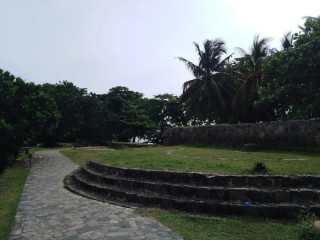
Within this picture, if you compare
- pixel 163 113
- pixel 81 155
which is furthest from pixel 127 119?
pixel 81 155

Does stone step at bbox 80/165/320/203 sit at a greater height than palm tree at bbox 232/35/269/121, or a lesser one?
lesser

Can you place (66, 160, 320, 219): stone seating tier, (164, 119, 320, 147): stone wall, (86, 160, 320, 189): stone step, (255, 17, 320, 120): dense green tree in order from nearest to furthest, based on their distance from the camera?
(66, 160, 320, 219): stone seating tier < (86, 160, 320, 189): stone step < (164, 119, 320, 147): stone wall < (255, 17, 320, 120): dense green tree

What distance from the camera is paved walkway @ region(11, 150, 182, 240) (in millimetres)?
4844

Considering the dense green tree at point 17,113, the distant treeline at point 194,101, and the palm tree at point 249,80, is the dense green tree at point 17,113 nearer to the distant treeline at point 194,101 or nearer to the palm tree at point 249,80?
the distant treeline at point 194,101

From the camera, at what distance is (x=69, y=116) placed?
31000 millimetres

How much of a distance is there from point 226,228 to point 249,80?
16482mm

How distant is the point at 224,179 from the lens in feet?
20.3

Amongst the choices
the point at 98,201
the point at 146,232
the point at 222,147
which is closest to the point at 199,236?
the point at 146,232

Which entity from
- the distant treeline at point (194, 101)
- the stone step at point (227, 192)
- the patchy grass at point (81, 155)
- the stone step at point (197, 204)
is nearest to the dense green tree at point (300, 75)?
the distant treeline at point (194, 101)

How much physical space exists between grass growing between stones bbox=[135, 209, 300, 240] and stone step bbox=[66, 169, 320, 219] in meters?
0.25

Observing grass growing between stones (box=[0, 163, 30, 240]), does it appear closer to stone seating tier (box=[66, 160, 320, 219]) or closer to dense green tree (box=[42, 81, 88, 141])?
stone seating tier (box=[66, 160, 320, 219])

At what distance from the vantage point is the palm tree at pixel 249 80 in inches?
760

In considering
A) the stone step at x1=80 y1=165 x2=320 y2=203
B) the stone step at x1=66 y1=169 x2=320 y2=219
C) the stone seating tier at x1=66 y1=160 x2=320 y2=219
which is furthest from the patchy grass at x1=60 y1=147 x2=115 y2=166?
the stone step at x1=80 y1=165 x2=320 y2=203

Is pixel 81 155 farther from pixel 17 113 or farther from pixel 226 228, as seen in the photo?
pixel 226 228
